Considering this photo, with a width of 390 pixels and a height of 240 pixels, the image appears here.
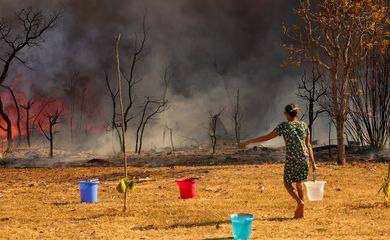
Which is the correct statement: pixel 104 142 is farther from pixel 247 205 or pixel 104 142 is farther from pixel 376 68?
pixel 247 205

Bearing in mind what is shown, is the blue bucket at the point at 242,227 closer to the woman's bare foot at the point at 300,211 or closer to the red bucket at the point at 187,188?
the woman's bare foot at the point at 300,211

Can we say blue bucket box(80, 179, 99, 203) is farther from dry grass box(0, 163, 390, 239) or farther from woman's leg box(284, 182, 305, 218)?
woman's leg box(284, 182, 305, 218)

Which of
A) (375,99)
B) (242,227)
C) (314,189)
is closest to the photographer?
(242,227)

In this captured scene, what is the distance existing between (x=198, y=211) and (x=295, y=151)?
6.78 feet

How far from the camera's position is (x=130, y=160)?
2284 centimetres

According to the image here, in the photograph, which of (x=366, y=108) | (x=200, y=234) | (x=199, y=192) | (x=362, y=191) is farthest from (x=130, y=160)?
(x=200, y=234)

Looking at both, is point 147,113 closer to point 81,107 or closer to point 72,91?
point 81,107

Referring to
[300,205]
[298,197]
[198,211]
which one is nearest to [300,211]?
[300,205]

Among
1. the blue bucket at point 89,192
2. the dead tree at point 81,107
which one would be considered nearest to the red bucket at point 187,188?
the blue bucket at point 89,192

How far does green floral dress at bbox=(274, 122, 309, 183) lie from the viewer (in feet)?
24.9

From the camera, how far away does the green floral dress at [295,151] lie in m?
7.60

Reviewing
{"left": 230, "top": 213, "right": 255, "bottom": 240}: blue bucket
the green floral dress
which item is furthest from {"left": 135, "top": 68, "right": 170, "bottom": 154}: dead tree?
{"left": 230, "top": 213, "right": 255, "bottom": 240}: blue bucket

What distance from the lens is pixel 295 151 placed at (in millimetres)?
7621

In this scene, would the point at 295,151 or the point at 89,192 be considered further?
the point at 89,192
